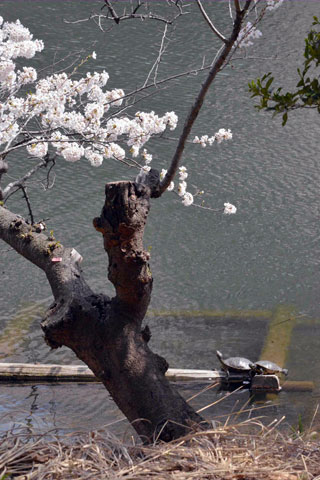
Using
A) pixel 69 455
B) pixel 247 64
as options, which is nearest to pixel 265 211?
pixel 247 64

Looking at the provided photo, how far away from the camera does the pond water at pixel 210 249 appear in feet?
16.5

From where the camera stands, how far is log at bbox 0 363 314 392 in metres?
4.61

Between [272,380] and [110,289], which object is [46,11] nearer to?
[110,289]

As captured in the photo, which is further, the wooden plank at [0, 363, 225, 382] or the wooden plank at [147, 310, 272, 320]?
the wooden plank at [147, 310, 272, 320]

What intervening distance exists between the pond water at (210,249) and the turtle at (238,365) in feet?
0.61

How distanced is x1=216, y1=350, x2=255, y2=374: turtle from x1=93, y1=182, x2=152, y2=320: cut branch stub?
2167mm

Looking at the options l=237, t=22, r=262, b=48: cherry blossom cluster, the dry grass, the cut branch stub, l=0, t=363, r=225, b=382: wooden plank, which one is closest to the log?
l=0, t=363, r=225, b=382: wooden plank

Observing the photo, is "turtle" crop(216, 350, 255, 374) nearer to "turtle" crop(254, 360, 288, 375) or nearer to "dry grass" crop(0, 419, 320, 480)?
"turtle" crop(254, 360, 288, 375)

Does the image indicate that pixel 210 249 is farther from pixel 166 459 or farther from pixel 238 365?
pixel 166 459

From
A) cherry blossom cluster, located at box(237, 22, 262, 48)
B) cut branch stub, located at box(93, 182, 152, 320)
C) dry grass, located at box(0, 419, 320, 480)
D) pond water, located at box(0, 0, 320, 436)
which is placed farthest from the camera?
pond water, located at box(0, 0, 320, 436)

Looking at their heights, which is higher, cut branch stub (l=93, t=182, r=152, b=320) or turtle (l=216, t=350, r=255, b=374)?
cut branch stub (l=93, t=182, r=152, b=320)

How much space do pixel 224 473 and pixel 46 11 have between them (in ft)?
44.4

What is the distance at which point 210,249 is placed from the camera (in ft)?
22.0

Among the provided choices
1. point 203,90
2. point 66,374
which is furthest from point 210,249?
point 203,90
